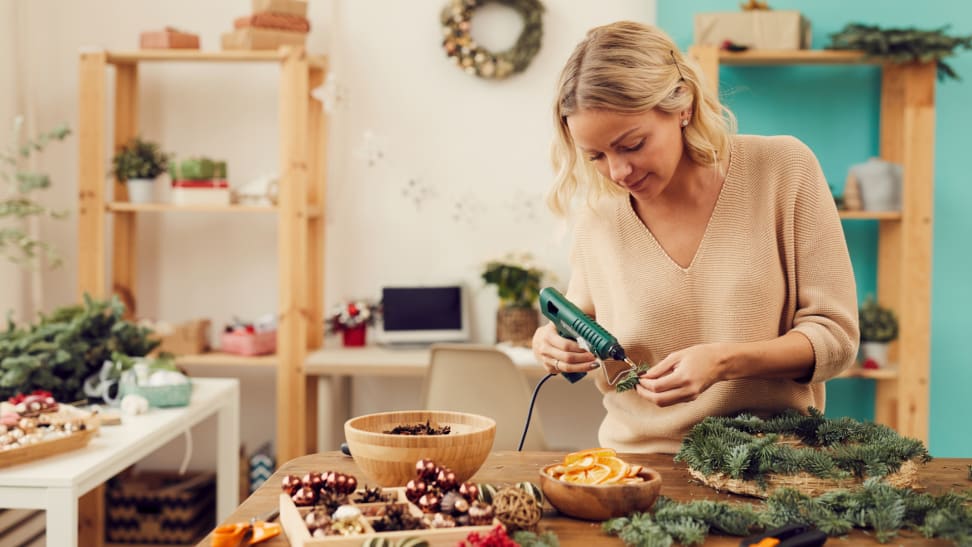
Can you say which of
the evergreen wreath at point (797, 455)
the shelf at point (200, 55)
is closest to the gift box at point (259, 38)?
the shelf at point (200, 55)

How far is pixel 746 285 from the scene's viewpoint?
1.56 meters

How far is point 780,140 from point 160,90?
3.00 m

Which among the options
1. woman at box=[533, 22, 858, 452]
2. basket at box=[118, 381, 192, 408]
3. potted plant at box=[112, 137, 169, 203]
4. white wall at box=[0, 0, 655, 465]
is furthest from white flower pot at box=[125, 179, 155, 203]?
woman at box=[533, 22, 858, 452]

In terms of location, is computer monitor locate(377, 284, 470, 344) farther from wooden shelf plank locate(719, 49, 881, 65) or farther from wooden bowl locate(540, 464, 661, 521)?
wooden bowl locate(540, 464, 661, 521)

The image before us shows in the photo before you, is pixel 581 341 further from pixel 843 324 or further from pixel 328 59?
pixel 328 59

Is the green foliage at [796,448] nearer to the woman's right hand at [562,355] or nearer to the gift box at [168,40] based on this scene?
the woman's right hand at [562,355]

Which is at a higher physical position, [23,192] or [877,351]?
[23,192]

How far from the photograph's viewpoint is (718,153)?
1.61 metres

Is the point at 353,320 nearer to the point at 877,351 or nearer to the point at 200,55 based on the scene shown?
the point at 200,55

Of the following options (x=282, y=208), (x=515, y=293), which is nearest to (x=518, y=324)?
(x=515, y=293)

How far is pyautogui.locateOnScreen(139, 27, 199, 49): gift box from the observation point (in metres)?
3.54

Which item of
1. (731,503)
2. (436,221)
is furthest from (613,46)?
(436,221)

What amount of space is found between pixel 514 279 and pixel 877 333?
1.36 metres

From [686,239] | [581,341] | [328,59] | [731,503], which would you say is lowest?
[731,503]
